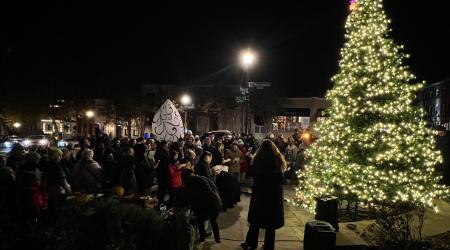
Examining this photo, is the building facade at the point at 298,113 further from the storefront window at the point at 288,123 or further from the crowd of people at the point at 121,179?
the crowd of people at the point at 121,179

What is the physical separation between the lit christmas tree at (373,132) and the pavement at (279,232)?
0.74 metres

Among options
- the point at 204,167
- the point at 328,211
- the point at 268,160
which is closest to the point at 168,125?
the point at 204,167

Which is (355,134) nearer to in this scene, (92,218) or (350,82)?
(350,82)

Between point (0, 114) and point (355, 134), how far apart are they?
1553 inches

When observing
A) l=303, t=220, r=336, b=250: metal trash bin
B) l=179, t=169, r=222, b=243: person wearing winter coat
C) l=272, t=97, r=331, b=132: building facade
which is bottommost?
l=303, t=220, r=336, b=250: metal trash bin

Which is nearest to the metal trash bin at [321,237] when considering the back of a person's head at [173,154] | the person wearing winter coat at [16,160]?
the back of a person's head at [173,154]

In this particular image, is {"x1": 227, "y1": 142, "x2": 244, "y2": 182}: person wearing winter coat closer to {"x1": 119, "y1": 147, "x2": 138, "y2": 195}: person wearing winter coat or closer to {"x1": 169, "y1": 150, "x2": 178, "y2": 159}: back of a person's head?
{"x1": 169, "y1": 150, "x2": 178, "y2": 159}: back of a person's head

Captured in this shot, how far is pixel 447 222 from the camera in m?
8.70

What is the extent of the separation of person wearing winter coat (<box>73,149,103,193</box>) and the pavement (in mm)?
2612

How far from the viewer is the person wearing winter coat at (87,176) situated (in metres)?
8.65

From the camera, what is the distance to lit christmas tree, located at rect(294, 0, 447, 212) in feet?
32.1

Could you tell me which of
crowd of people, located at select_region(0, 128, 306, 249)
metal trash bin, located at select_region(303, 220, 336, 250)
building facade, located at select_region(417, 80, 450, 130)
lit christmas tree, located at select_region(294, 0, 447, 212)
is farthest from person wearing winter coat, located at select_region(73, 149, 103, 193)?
building facade, located at select_region(417, 80, 450, 130)

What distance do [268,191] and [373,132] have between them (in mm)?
4201

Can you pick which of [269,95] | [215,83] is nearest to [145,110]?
[215,83]
